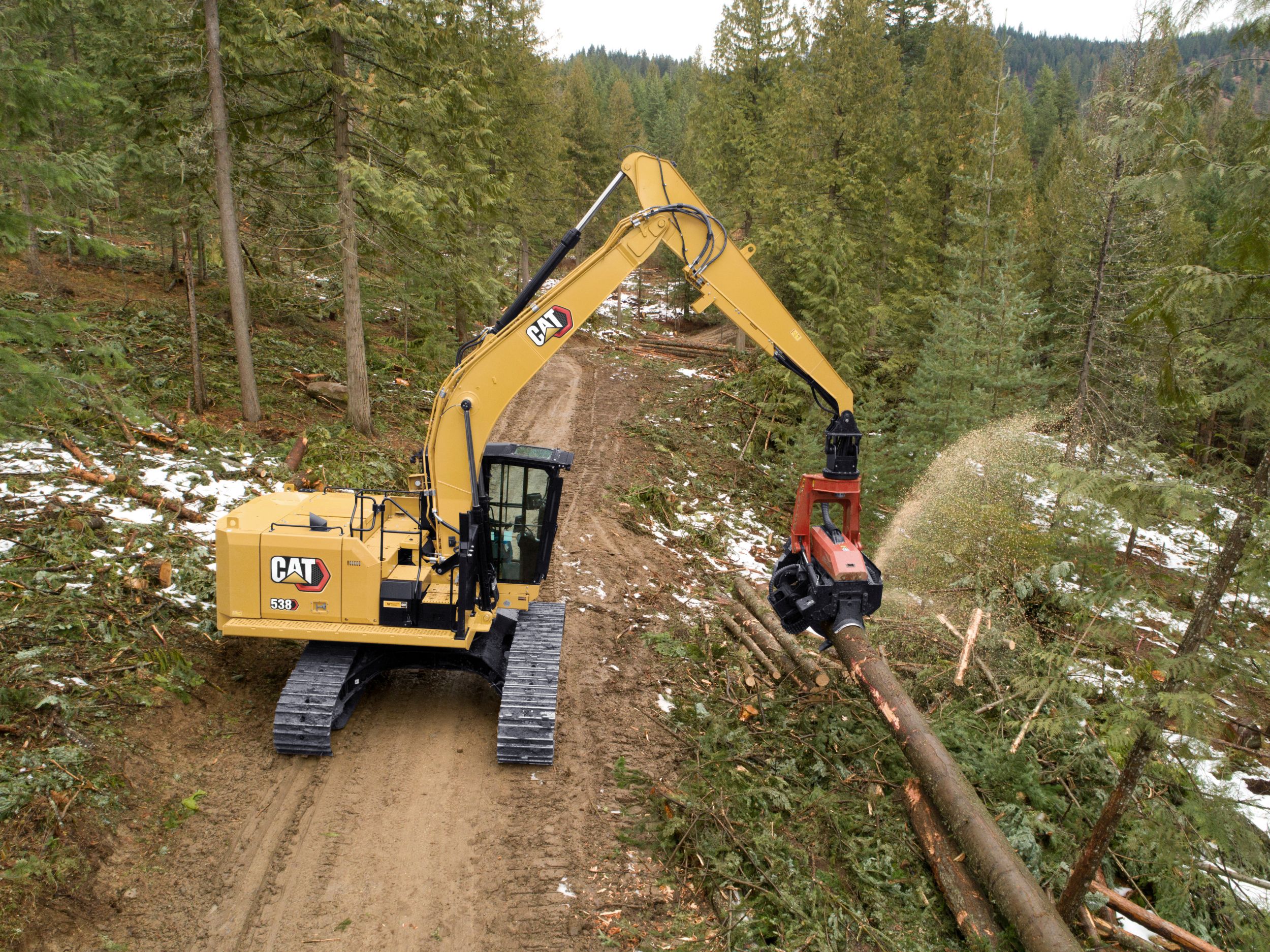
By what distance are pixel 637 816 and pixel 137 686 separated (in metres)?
5.46

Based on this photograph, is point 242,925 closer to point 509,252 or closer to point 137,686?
point 137,686

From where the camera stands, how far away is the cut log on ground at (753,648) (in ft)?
34.6

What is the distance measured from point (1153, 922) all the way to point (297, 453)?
1447cm

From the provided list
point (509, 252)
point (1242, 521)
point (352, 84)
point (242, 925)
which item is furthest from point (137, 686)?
point (509, 252)

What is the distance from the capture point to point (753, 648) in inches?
437

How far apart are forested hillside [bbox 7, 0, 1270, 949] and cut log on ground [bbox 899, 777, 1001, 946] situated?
32cm

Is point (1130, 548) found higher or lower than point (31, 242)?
lower

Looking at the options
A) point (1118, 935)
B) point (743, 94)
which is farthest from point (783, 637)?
point (743, 94)

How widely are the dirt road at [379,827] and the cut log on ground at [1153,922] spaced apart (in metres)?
4.60

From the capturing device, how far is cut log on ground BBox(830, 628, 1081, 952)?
6.42 metres

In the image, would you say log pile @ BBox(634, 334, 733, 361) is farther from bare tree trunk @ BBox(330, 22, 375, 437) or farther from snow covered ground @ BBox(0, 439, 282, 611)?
snow covered ground @ BBox(0, 439, 282, 611)

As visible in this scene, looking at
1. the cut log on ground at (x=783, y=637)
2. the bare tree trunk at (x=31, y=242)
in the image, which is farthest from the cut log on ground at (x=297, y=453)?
the cut log on ground at (x=783, y=637)

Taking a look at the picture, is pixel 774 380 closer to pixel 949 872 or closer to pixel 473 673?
pixel 473 673

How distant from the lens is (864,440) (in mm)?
18094
